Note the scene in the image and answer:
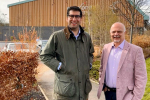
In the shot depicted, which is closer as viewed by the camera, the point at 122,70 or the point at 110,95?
the point at 122,70

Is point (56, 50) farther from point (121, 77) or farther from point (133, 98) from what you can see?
point (133, 98)

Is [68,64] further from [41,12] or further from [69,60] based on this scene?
[41,12]

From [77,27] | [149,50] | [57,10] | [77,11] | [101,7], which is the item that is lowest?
[149,50]

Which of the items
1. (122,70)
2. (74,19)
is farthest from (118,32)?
(74,19)

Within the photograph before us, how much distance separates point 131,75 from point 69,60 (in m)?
0.97

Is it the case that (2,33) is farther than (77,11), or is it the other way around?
(2,33)

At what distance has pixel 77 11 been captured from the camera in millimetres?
2637

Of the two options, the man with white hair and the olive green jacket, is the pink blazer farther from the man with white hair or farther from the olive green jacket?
the olive green jacket

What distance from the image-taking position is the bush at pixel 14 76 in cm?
325

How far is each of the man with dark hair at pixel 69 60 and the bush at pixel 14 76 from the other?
116cm

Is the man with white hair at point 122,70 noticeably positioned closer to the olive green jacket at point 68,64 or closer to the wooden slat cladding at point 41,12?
the olive green jacket at point 68,64

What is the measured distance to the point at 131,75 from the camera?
101 inches

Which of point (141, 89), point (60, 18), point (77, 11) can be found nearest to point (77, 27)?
point (77, 11)

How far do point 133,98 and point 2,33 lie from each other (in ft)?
134
